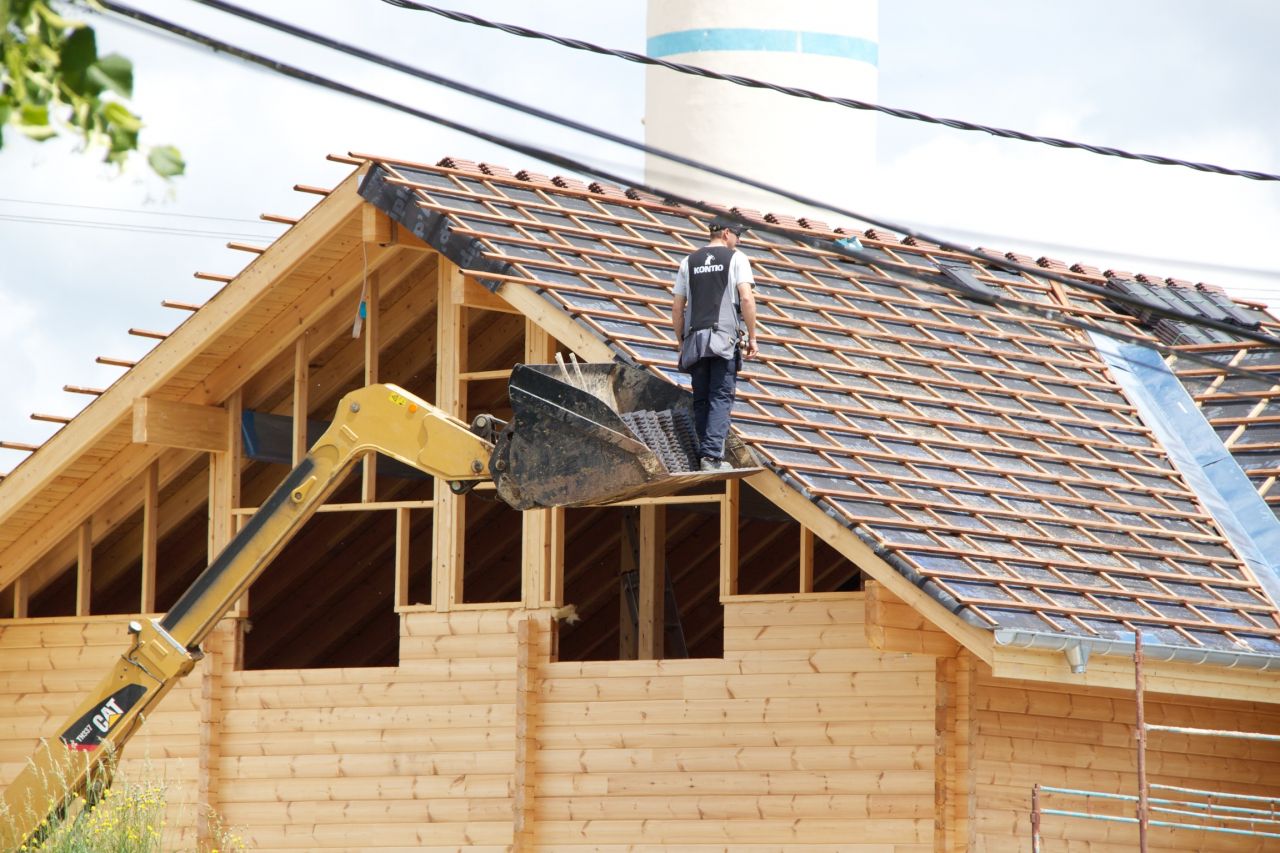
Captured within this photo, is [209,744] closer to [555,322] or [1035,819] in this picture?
[555,322]

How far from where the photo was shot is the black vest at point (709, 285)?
10258mm

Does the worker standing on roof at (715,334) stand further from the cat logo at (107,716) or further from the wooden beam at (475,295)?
the cat logo at (107,716)

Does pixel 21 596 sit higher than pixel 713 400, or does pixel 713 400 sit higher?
pixel 713 400

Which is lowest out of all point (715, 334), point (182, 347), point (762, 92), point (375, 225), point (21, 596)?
point (21, 596)

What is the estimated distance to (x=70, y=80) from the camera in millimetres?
4223

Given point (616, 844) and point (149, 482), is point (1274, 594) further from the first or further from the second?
point (149, 482)

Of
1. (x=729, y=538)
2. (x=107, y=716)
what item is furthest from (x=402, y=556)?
(x=107, y=716)

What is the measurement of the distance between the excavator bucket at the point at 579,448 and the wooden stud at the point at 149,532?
17.1 feet

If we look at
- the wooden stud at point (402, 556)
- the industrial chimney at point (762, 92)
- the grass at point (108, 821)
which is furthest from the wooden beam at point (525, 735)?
the industrial chimney at point (762, 92)

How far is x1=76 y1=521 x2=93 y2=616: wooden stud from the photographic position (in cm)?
1478

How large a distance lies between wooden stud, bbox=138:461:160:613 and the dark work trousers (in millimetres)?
5737

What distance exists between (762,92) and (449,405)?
9341 mm

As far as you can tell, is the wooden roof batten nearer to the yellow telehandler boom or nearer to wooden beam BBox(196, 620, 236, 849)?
wooden beam BBox(196, 620, 236, 849)

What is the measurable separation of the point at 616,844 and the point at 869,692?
1885mm
